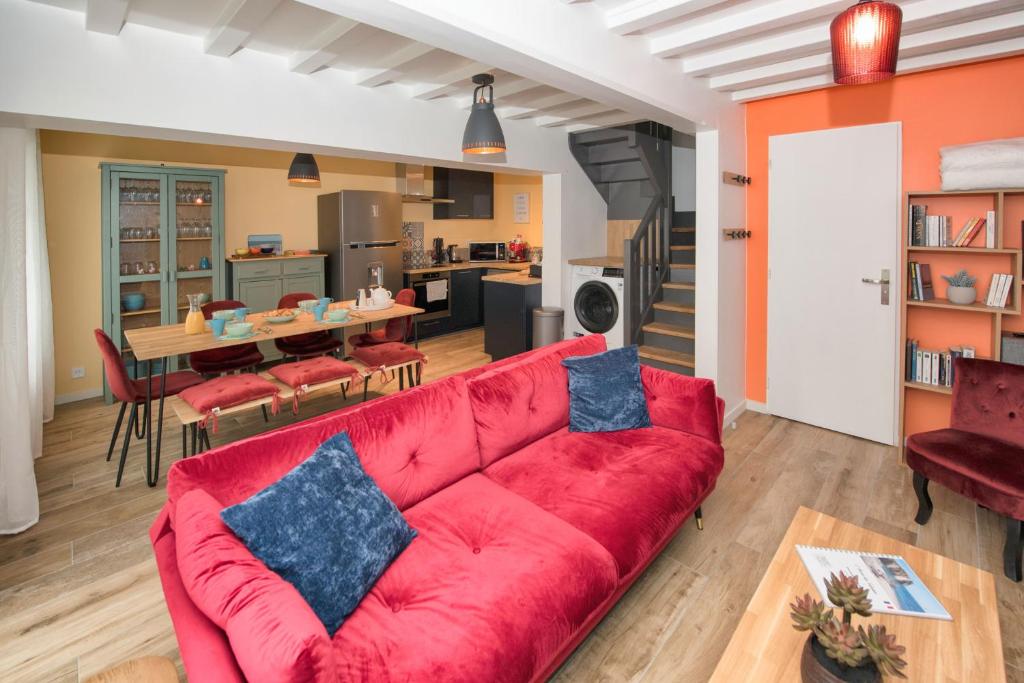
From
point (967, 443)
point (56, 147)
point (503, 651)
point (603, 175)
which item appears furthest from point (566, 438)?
point (56, 147)

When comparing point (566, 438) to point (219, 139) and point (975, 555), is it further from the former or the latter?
point (219, 139)

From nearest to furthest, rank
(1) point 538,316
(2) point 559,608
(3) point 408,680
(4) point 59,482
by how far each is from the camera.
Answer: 1. (3) point 408,680
2. (2) point 559,608
3. (4) point 59,482
4. (1) point 538,316

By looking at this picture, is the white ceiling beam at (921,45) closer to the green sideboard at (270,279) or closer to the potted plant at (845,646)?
the potted plant at (845,646)

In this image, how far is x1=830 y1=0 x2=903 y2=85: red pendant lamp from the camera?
1729mm

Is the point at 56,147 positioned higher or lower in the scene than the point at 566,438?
higher

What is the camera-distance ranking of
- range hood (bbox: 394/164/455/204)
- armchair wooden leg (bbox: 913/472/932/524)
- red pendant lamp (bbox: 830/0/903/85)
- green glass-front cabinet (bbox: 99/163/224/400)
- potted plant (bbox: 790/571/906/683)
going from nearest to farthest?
potted plant (bbox: 790/571/906/683), red pendant lamp (bbox: 830/0/903/85), armchair wooden leg (bbox: 913/472/932/524), green glass-front cabinet (bbox: 99/163/224/400), range hood (bbox: 394/164/455/204)

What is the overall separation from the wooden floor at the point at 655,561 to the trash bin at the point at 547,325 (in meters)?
2.02

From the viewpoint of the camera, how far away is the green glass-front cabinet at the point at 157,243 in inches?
185

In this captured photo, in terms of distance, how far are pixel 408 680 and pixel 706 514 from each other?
2.01m

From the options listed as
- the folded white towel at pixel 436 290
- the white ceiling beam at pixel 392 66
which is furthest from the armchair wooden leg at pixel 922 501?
the folded white towel at pixel 436 290

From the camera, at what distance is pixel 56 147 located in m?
4.54

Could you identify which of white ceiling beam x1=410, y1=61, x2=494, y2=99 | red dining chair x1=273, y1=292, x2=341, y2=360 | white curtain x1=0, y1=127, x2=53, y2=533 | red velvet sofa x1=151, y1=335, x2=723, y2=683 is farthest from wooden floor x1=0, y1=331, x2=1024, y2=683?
white ceiling beam x1=410, y1=61, x2=494, y2=99

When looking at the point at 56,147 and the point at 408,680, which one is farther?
the point at 56,147

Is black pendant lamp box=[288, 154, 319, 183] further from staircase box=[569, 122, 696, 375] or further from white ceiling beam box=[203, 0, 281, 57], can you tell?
staircase box=[569, 122, 696, 375]
